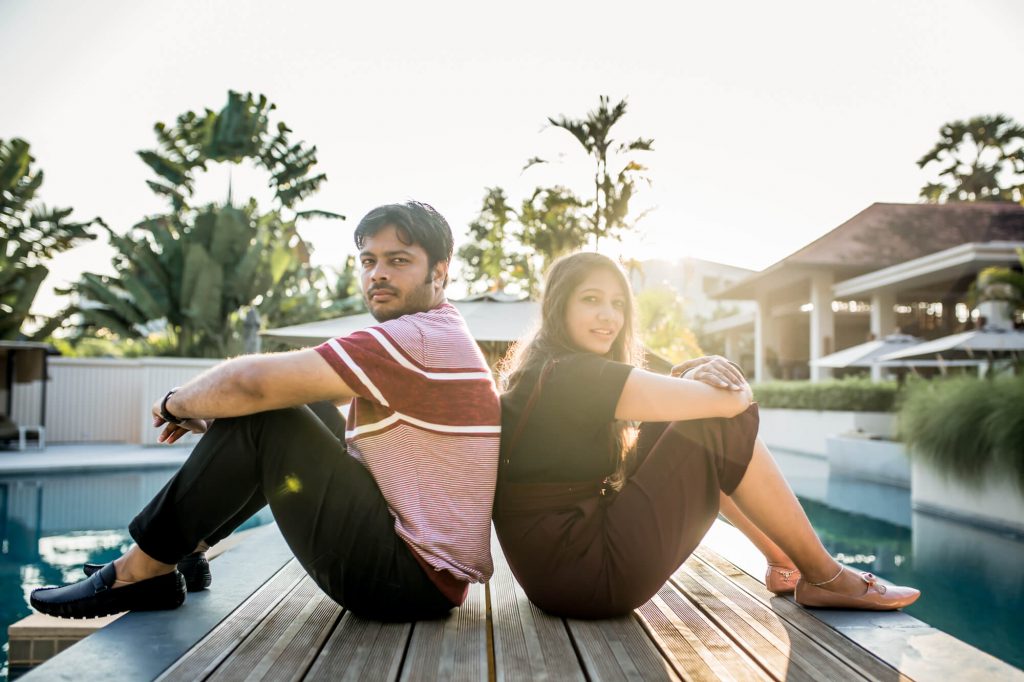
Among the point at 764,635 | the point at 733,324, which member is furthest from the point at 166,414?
the point at 733,324

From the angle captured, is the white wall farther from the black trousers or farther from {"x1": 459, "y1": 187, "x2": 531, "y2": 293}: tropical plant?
the black trousers

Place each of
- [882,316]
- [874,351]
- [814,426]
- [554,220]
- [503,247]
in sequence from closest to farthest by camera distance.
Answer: [554,220] < [874,351] < [814,426] < [503,247] < [882,316]

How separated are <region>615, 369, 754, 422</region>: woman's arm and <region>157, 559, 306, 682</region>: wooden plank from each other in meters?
1.16

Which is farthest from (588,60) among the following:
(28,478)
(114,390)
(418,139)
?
(114,390)

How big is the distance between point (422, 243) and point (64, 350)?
20.4 meters

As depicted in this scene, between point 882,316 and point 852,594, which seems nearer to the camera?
point 852,594

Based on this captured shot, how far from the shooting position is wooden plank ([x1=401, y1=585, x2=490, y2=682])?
65.1 inches

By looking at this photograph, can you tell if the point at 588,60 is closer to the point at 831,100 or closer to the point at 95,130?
the point at 831,100

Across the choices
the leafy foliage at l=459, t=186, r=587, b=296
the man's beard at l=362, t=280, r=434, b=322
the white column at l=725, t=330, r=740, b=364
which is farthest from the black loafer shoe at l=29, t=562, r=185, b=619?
the white column at l=725, t=330, r=740, b=364

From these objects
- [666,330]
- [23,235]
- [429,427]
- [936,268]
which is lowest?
[429,427]

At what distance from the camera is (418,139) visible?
11898 millimetres

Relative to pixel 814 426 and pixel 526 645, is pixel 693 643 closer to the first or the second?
pixel 526 645

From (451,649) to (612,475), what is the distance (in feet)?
2.21

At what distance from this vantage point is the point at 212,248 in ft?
51.2
